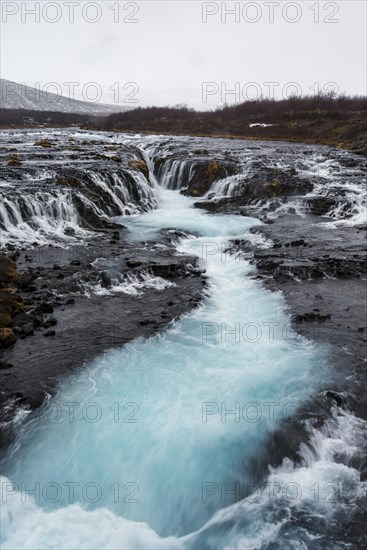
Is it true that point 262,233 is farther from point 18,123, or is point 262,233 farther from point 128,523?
point 18,123

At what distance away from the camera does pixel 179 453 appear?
265 inches

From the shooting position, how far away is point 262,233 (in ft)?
55.9

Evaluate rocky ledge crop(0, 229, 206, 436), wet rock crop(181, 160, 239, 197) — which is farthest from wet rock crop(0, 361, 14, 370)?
wet rock crop(181, 160, 239, 197)

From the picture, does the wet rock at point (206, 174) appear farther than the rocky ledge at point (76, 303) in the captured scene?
Yes

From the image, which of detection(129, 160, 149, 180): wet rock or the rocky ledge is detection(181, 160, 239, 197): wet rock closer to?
detection(129, 160, 149, 180): wet rock

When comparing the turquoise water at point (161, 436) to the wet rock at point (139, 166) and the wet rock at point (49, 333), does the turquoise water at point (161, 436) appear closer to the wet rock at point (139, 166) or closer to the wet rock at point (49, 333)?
the wet rock at point (49, 333)

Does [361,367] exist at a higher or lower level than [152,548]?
higher

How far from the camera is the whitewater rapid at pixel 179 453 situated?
5609 mm

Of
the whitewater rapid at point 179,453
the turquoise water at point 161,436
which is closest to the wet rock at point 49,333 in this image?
the turquoise water at point 161,436

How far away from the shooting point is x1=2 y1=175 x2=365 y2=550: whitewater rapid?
5609 millimetres

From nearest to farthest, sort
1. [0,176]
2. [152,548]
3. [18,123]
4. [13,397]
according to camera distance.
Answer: [152,548]
[13,397]
[0,176]
[18,123]

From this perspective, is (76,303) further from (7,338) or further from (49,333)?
(7,338)

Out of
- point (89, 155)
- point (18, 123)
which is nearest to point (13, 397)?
point (89, 155)

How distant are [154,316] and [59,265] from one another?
4235 mm
